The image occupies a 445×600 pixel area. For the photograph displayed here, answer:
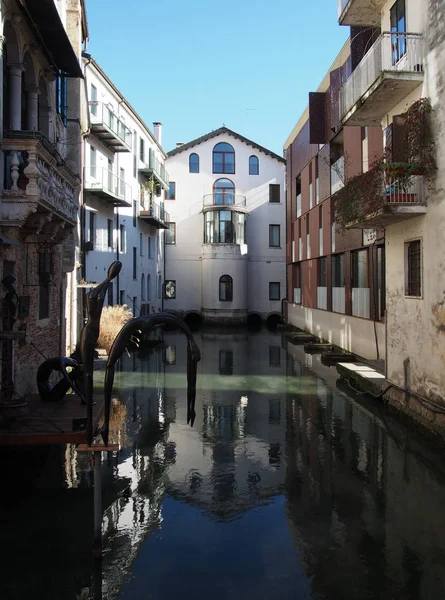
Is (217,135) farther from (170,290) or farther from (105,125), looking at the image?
(105,125)

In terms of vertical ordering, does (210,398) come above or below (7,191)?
below

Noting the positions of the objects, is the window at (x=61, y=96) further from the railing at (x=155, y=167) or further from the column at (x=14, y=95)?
the railing at (x=155, y=167)

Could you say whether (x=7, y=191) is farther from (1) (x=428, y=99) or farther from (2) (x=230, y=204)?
(2) (x=230, y=204)

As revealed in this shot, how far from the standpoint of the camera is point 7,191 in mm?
8203

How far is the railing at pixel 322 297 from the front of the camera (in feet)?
77.3

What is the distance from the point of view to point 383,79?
10625 millimetres

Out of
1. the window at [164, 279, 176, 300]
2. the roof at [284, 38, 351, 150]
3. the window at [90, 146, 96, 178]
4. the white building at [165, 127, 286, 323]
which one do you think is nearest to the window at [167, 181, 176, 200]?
the white building at [165, 127, 286, 323]

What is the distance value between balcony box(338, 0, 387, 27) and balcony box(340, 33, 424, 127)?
1.20m

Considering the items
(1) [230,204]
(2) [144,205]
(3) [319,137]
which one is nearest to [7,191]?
(3) [319,137]

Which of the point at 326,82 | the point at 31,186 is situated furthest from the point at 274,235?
the point at 31,186

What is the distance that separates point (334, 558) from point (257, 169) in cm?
3625

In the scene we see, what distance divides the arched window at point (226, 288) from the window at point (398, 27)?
26049 mm

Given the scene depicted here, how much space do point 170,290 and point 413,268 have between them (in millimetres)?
29357

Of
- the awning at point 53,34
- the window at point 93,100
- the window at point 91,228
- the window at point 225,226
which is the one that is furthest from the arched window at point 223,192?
the awning at point 53,34
